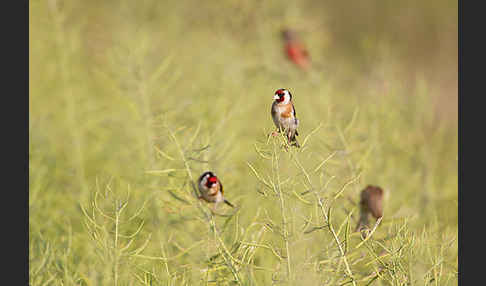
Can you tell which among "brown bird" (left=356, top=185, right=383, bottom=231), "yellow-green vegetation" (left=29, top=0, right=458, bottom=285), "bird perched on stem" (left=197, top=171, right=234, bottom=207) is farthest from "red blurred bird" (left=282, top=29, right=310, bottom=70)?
"bird perched on stem" (left=197, top=171, right=234, bottom=207)

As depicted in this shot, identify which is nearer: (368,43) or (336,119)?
(336,119)

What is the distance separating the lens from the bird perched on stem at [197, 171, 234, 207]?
1467mm

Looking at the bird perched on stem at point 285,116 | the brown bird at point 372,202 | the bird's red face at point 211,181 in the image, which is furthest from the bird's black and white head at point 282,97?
the brown bird at point 372,202

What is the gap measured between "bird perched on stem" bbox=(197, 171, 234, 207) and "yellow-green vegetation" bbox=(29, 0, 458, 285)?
3cm

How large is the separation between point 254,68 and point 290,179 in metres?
1.79

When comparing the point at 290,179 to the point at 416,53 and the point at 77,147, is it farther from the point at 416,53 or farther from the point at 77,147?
the point at 416,53

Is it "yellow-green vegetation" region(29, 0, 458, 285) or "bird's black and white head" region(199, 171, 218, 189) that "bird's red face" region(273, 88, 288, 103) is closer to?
"yellow-green vegetation" region(29, 0, 458, 285)

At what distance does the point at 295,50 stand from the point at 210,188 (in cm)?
151

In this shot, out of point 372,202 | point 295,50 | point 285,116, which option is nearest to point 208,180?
point 285,116

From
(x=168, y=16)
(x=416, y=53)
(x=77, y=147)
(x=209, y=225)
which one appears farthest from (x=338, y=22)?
(x=209, y=225)

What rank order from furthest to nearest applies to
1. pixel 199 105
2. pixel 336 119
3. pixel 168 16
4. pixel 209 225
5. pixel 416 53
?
pixel 416 53 → pixel 168 16 → pixel 199 105 → pixel 336 119 → pixel 209 225

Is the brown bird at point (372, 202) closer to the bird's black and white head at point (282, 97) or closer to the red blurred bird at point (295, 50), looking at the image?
the bird's black and white head at point (282, 97)

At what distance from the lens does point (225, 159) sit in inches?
77.7

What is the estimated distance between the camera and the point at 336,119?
2.04 m
